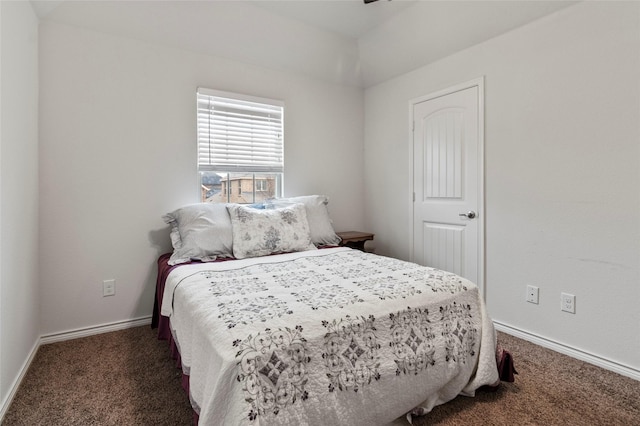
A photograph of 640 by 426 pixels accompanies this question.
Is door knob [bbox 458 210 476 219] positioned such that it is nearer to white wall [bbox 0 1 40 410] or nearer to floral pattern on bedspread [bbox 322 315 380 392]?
floral pattern on bedspread [bbox 322 315 380 392]

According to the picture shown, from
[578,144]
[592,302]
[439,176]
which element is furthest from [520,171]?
[592,302]

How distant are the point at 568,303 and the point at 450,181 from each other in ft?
4.20

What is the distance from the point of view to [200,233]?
245 cm

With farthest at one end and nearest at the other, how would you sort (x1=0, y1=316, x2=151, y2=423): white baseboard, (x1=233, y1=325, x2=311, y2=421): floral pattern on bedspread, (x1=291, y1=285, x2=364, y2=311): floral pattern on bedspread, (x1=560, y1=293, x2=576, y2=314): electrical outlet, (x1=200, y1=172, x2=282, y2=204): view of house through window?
1. (x1=200, y1=172, x2=282, y2=204): view of house through window
2. (x1=560, y1=293, x2=576, y2=314): electrical outlet
3. (x1=0, y1=316, x2=151, y2=423): white baseboard
4. (x1=291, y1=285, x2=364, y2=311): floral pattern on bedspread
5. (x1=233, y1=325, x2=311, y2=421): floral pattern on bedspread

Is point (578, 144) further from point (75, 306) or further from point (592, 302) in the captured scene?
point (75, 306)

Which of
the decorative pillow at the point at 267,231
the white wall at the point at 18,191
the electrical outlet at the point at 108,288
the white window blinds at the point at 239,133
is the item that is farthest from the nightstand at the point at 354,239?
the white wall at the point at 18,191

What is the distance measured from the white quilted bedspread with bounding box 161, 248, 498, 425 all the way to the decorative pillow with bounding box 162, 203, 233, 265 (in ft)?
1.27

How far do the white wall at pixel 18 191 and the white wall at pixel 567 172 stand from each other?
311 centimetres

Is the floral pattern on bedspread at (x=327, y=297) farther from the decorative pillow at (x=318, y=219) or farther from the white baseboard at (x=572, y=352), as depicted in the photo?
the white baseboard at (x=572, y=352)

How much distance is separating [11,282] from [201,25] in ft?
7.39

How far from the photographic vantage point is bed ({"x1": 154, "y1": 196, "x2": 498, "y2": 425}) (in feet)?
3.61

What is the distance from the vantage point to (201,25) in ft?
8.86

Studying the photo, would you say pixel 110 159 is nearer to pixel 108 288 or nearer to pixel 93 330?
pixel 108 288

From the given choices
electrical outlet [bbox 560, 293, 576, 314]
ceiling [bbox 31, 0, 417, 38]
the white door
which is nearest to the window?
ceiling [bbox 31, 0, 417, 38]
